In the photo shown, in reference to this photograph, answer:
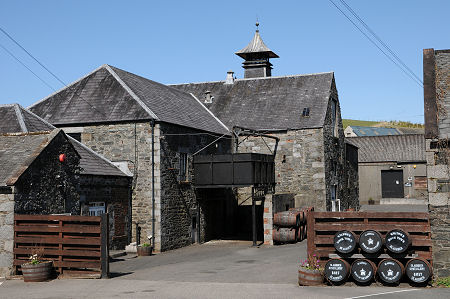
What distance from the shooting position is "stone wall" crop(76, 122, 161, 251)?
75.6 feet

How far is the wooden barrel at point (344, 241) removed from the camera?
12766 millimetres

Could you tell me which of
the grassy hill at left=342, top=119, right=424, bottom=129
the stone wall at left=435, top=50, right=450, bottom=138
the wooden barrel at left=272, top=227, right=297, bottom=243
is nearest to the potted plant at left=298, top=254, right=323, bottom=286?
the stone wall at left=435, top=50, right=450, bottom=138

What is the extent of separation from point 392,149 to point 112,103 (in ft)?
110

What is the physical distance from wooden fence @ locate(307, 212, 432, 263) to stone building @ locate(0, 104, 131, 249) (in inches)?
382

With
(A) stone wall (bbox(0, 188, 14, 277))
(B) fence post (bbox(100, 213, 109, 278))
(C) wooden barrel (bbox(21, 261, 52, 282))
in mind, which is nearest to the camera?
(C) wooden barrel (bbox(21, 261, 52, 282))

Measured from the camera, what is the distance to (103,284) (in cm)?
1327

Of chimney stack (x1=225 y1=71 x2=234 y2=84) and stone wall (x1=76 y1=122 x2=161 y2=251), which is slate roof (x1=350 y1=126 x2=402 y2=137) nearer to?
chimney stack (x1=225 y1=71 x2=234 y2=84)

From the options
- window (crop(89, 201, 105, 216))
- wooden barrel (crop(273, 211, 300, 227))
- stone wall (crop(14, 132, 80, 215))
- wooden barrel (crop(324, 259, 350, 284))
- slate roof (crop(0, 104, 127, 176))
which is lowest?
wooden barrel (crop(324, 259, 350, 284))

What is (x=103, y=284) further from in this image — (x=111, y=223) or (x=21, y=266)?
(x=111, y=223)

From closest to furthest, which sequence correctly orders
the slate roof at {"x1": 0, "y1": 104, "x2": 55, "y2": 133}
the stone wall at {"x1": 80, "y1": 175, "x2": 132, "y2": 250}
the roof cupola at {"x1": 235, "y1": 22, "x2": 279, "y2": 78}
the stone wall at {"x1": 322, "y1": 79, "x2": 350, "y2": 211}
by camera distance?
the slate roof at {"x1": 0, "y1": 104, "x2": 55, "y2": 133}
the stone wall at {"x1": 80, "y1": 175, "x2": 132, "y2": 250}
the stone wall at {"x1": 322, "y1": 79, "x2": 350, "y2": 211}
the roof cupola at {"x1": 235, "y1": 22, "x2": 279, "y2": 78}

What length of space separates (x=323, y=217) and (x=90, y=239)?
6129 millimetres

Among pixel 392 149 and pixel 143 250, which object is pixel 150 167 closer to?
Answer: pixel 143 250

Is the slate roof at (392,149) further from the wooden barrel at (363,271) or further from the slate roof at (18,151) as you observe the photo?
the slate roof at (18,151)

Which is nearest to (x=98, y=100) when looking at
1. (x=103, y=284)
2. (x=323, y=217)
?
(x=103, y=284)
